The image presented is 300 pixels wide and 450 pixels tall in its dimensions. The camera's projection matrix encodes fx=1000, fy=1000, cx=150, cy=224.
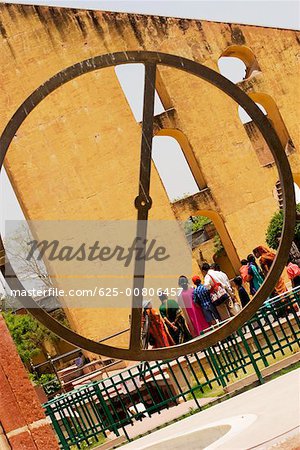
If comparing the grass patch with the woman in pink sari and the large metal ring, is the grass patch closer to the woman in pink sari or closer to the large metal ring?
the woman in pink sari

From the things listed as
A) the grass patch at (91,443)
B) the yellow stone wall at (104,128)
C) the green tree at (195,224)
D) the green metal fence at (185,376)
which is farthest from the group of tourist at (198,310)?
the green tree at (195,224)

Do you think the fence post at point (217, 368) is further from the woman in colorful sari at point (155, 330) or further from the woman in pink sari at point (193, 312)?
the woman in pink sari at point (193, 312)

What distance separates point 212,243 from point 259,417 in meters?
16.7

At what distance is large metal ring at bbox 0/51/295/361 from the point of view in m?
3.54

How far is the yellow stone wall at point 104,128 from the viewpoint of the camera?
16.1 meters

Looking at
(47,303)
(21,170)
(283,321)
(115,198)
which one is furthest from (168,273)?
(47,303)

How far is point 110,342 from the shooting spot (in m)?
15.6

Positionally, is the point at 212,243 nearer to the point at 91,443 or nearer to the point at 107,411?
the point at 91,443

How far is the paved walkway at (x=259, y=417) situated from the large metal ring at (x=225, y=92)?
49cm

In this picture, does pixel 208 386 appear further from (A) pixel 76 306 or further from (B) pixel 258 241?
(B) pixel 258 241

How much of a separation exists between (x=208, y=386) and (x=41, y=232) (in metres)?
8.02

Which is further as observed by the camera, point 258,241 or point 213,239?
point 213,239

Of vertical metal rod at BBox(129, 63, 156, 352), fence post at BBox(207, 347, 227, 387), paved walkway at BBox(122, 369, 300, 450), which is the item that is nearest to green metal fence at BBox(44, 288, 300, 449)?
fence post at BBox(207, 347, 227, 387)

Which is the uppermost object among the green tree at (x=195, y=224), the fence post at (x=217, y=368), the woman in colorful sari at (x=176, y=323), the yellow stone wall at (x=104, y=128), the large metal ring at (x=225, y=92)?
the yellow stone wall at (x=104, y=128)
